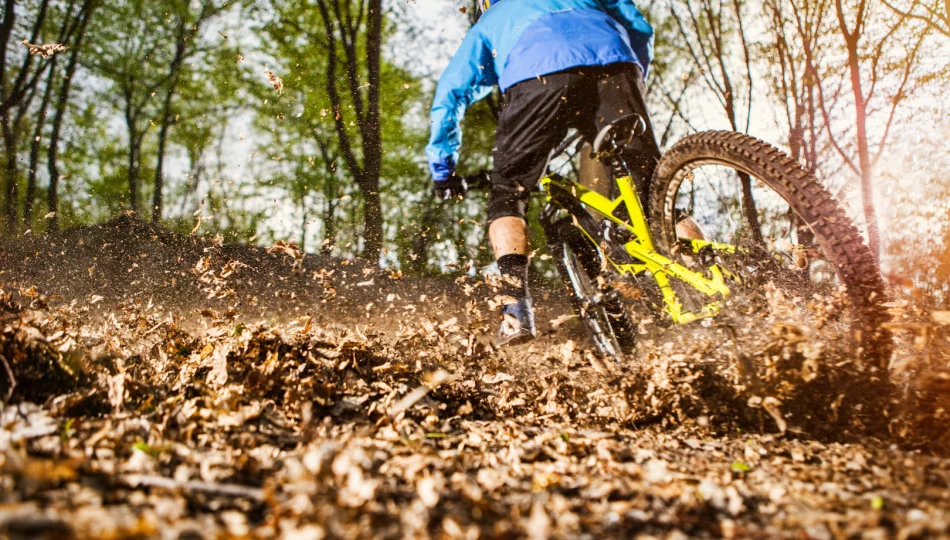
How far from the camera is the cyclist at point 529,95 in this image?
3.28 metres

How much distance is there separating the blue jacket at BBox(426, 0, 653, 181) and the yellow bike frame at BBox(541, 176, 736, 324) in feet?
2.48

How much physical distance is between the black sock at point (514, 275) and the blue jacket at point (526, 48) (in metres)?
0.80

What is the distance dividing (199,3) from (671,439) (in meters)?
17.6

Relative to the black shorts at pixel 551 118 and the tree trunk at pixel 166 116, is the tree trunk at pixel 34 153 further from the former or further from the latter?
the black shorts at pixel 551 118

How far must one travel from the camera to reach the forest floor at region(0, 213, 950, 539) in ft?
3.98

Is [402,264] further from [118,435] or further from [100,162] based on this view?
[118,435]

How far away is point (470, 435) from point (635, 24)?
320 centimetres

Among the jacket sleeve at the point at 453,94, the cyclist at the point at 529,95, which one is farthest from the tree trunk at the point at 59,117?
the cyclist at the point at 529,95

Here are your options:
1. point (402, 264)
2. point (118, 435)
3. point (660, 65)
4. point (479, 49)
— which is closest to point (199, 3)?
point (402, 264)

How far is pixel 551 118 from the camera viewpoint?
337cm

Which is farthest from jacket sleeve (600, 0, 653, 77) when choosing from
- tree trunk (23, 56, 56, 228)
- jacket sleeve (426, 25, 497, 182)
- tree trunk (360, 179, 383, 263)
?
tree trunk (23, 56, 56, 228)

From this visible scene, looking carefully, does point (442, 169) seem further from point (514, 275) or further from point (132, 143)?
point (132, 143)

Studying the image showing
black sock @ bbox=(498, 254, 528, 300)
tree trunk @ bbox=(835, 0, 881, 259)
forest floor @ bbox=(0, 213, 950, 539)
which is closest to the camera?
forest floor @ bbox=(0, 213, 950, 539)

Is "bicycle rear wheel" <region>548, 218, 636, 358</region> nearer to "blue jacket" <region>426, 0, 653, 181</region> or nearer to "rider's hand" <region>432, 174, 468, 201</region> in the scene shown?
"rider's hand" <region>432, 174, 468, 201</region>
